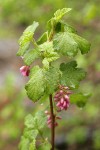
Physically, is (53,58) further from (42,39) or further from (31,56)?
(42,39)

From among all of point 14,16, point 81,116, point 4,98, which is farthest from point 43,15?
point 4,98

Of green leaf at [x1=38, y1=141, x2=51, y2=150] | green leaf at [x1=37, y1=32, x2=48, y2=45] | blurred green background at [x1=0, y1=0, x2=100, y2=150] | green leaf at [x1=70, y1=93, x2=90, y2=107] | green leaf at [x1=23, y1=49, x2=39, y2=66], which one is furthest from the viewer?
blurred green background at [x1=0, y1=0, x2=100, y2=150]

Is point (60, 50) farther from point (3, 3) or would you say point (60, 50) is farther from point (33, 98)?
point (3, 3)

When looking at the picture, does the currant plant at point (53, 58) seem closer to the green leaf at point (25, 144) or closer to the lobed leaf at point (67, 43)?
A: the lobed leaf at point (67, 43)

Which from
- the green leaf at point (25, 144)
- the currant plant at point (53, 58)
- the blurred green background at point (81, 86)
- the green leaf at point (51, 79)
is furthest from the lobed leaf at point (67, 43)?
the blurred green background at point (81, 86)

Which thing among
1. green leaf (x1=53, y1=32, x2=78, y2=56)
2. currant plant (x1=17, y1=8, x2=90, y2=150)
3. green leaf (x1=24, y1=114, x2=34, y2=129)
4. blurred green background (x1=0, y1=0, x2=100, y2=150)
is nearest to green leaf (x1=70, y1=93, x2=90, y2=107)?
→ currant plant (x1=17, y1=8, x2=90, y2=150)

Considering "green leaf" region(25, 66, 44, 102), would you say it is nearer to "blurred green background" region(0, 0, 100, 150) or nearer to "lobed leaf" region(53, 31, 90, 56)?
"lobed leaf" region(53, 31, 90, 56)
